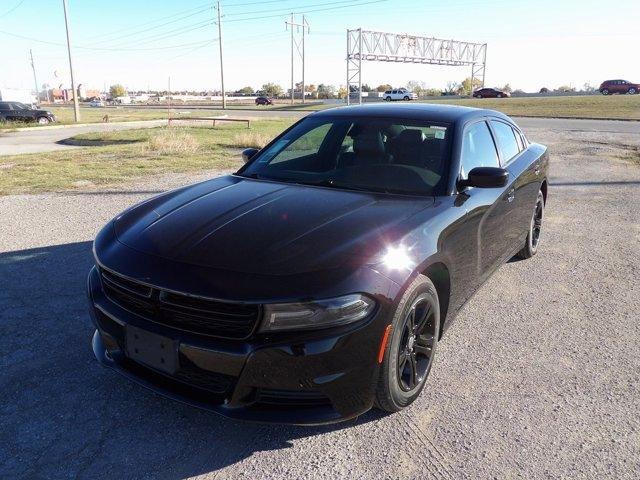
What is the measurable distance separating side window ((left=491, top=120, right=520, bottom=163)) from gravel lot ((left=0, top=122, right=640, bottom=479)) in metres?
1.16

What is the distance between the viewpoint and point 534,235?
5.44 meters

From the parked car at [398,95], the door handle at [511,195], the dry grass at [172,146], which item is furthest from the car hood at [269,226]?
the parked car at [398,95]

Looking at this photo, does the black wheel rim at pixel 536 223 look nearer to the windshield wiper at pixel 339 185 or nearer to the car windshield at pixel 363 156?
the car windshield at pixel 363 156

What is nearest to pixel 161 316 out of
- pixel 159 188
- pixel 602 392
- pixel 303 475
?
pixel 303 475

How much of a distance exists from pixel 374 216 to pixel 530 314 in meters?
1.93

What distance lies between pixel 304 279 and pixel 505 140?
3112mm

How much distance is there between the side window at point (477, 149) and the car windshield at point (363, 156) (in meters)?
0.16

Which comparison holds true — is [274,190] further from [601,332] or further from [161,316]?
[601,332]

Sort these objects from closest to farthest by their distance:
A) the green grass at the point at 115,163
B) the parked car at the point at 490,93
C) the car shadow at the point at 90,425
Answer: the car shadow at the point at 90,425 < the green grass at the point at 115,163 < the parked car at the point at 490,93

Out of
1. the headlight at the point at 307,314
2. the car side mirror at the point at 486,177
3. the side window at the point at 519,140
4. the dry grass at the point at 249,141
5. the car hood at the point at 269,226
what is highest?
the side window at the point at 519,140

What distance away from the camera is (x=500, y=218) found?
392 cm

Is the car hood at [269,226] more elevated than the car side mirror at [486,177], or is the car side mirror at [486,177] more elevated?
the car side mirror at [486,177]

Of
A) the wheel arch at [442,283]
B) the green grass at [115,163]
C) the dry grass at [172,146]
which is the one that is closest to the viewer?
the wheel arch at [442,283]

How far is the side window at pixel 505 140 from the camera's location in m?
4.39
